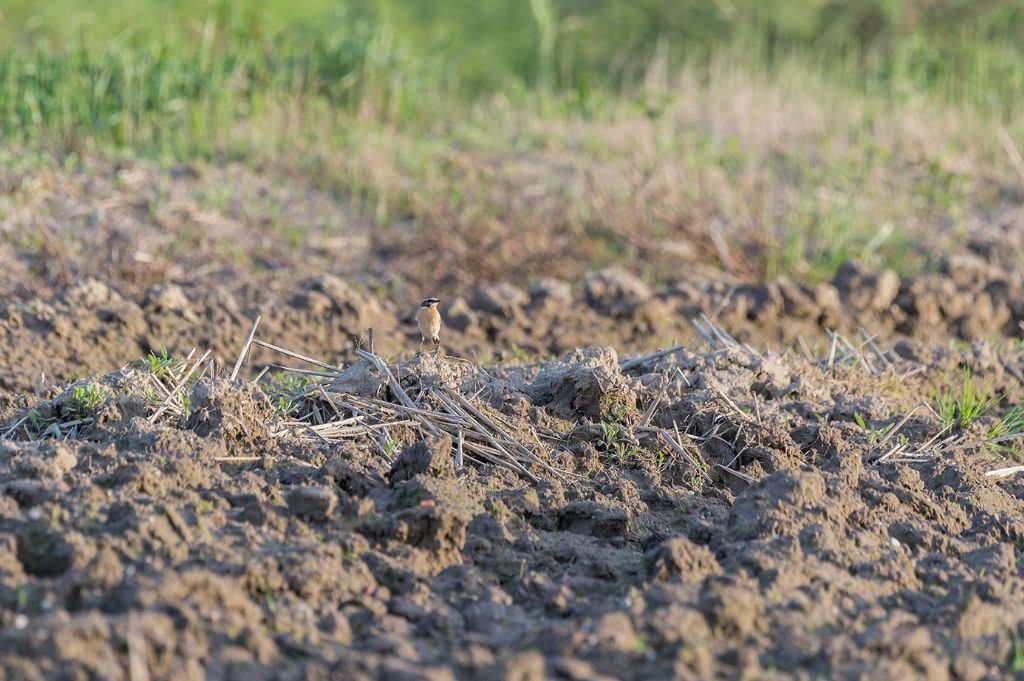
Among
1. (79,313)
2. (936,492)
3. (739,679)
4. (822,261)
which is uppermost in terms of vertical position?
(739,679)

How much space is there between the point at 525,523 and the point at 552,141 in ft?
22.9

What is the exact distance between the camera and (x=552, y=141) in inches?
395

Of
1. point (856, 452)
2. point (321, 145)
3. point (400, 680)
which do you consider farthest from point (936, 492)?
point (321, 145)

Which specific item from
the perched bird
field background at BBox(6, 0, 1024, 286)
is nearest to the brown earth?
the perched bird

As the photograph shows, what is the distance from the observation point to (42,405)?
3902mm

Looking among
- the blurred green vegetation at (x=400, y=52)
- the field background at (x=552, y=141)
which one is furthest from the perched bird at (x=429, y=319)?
the blurred green vegetation at (x=400, y=52)

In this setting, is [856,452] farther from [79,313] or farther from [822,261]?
[822,261]

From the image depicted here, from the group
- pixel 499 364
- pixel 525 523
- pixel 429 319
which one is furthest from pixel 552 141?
pixel 525 523

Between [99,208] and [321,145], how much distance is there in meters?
2.05

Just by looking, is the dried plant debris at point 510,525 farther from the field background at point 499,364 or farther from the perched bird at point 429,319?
the perched bird at point 429,319

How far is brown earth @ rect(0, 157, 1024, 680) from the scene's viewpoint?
2.63 metres

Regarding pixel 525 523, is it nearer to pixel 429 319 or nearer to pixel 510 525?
pixel 510 525

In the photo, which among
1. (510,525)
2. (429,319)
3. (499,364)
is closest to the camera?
(510,525)

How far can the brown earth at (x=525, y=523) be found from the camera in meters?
2.63
